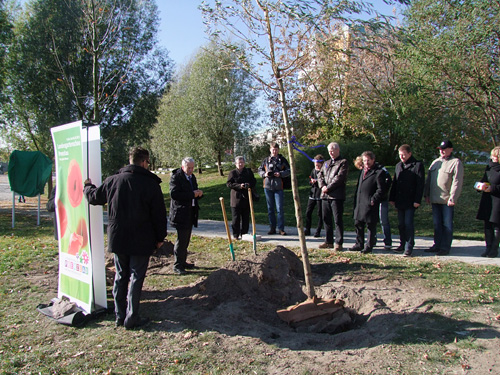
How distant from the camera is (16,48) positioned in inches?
744

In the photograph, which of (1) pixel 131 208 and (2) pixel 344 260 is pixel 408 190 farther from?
(1) pixel 131 208

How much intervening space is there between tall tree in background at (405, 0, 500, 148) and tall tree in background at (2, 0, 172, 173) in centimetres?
1107

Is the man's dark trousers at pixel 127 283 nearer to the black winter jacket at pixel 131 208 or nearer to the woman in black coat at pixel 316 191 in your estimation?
the black winter jacket at pixel 131 208

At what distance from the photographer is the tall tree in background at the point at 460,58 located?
1138 cm

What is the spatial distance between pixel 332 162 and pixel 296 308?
3699mm

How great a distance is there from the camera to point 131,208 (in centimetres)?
464

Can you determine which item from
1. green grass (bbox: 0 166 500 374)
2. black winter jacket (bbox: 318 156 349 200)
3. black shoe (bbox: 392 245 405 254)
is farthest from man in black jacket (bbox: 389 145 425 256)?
black winter jacket (bbox: 318 156 349 200)

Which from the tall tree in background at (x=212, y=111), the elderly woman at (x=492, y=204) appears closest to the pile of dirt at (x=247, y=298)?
the elderly woman at (x=492, y=204)

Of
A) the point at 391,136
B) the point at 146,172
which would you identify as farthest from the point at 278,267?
the point at 391,136

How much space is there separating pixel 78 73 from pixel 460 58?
16.1 metres

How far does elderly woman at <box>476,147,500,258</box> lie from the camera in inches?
272

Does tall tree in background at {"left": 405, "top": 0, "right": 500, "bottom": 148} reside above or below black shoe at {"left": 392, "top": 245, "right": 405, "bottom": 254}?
above

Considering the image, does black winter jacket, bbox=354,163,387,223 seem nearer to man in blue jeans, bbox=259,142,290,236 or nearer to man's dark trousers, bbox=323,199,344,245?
man's dark trousers, bbox=323,199,344,245

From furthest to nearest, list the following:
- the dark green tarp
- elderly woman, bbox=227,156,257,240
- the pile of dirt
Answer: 1. the dark green tarp
2. elderly woman, bbox=227,156,257,240
3. the pile of dirt
